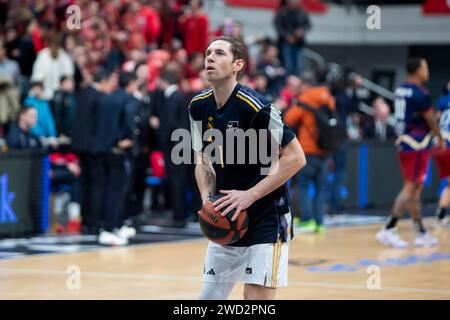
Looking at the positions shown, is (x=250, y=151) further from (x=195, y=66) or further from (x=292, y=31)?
(x=292, y=31)

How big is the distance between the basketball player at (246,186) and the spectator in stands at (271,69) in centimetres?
1478

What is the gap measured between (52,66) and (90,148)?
290 centimetres

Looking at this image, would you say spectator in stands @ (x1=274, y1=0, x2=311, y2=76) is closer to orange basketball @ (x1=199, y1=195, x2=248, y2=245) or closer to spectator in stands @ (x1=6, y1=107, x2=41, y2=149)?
spectator in stands @ (x1=6, y1=107, x2=41, y2=149)

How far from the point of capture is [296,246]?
50.3ft

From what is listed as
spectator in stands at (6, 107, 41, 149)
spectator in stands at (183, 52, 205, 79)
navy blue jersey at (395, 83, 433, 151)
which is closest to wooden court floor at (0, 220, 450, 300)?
navy blue jersey at (395, 83, 433, 151)

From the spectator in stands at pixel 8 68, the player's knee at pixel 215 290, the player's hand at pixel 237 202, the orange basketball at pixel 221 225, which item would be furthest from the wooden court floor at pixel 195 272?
the spectator in stands at pixel 8 68

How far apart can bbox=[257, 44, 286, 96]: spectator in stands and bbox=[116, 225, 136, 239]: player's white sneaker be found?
6842 mm

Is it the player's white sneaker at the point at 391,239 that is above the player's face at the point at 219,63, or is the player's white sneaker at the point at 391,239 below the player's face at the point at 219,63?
below

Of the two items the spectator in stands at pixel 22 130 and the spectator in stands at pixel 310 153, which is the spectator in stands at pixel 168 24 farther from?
the spectator in stands at pixel 22 130

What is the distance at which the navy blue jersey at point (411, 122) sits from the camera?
14898 mm

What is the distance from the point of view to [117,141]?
52.5 feet

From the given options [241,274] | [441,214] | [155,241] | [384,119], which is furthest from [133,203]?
[241,274]

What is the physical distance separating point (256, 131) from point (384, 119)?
1631cm
